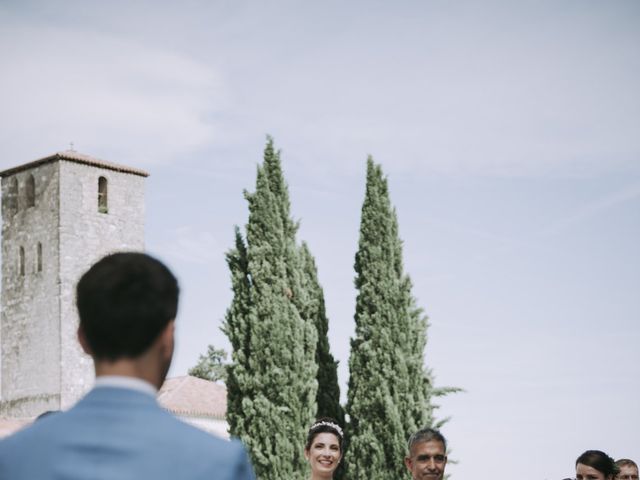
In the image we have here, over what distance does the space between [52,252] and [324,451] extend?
40.3m

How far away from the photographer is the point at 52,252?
46.8 m

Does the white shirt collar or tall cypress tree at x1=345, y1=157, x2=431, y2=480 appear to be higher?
tall cypress tree at x1=345, y1=157, x2=431, y2=480

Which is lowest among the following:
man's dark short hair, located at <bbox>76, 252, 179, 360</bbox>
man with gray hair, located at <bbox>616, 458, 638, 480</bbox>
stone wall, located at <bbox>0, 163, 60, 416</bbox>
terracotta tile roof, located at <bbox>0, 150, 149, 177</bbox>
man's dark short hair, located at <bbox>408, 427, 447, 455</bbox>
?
man with gray hair, located at <bbox>616, 458, 638, 480</bbox>

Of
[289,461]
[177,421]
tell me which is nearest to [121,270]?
[177,421]

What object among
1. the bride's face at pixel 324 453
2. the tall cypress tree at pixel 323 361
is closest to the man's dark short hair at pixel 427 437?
the bride's face at pixel 324 453

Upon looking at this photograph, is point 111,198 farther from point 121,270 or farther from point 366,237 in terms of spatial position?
point 121,270

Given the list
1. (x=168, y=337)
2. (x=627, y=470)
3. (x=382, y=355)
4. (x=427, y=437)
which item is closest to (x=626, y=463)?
(x=627, y=470)

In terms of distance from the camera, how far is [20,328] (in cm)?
4794

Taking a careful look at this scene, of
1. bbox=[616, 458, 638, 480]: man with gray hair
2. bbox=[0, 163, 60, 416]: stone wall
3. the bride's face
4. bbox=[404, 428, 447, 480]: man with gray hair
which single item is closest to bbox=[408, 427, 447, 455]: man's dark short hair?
bbox=[404, 428, 447, 480]: man with gray hair

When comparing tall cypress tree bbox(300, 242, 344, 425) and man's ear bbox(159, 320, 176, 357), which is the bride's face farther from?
tall cypress tree bbox(300, 242, 344, 425)

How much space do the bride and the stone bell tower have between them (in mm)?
37572

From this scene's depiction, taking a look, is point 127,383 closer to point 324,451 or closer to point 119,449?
point 119,449

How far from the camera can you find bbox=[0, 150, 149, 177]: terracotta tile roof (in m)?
47.8

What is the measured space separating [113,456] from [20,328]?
47.8 meters
